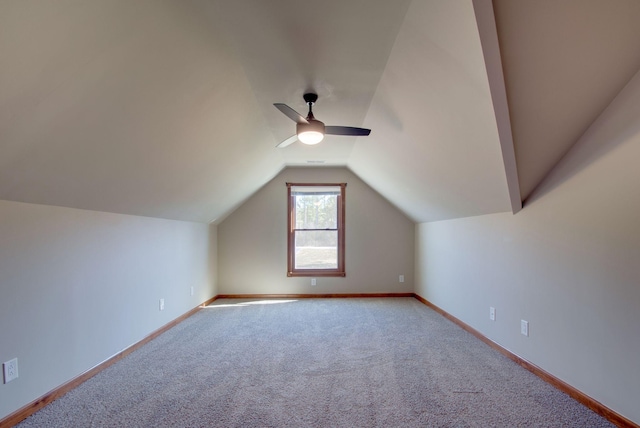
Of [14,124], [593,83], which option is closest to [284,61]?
[14,124]

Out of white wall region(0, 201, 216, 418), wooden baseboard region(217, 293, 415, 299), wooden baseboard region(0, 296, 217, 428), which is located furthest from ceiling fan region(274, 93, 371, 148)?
wooden baseboard region(217, 293, 415, 299)

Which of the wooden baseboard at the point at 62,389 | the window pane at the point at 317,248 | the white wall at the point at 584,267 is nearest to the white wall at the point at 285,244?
the window pane at the point at 317,248

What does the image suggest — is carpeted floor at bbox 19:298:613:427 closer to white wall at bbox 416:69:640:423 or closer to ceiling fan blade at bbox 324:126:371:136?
white wall at bbox 416:69:640:423

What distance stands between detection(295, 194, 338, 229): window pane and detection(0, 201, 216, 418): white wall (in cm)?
251

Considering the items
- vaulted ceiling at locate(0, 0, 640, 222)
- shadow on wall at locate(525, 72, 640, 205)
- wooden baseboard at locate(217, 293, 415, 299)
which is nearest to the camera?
vaulted ceiling at locate(0, 0, 640, 222)

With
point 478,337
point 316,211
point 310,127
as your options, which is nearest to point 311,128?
point 310,127

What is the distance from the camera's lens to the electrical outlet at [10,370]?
1945 mm

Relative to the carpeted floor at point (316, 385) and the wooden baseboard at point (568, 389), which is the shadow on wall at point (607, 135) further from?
the carpeted floor at point (316, 385)

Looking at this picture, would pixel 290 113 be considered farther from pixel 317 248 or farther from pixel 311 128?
pixel 317 248

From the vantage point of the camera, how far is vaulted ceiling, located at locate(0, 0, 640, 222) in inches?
61.7

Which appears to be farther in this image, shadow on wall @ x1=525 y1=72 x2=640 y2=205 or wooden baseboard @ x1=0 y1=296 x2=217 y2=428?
wooden baseboard @ x1=0 y1=296 x2=217 y2=428

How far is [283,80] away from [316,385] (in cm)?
234

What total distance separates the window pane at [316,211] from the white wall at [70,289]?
2.51m

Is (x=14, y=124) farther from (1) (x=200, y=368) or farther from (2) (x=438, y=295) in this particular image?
(2) (x=438, y=295)
